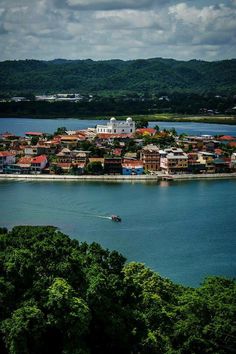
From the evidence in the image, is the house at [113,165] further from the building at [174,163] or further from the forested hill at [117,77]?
the forested hill at [117,77]

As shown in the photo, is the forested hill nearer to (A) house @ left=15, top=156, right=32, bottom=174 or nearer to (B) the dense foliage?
(A) house @ left=15, top=156, right=32, bottom=174

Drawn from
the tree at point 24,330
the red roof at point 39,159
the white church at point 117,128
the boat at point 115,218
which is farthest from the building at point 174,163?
the tree at point 24,330

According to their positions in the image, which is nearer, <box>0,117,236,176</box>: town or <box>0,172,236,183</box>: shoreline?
<box>0,172,236,183</box>: shoreline

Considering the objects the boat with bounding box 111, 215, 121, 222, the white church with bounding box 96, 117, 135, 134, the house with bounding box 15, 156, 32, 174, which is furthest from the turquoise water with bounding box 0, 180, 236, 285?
the white church with bounding box 96, 117, 135, 134

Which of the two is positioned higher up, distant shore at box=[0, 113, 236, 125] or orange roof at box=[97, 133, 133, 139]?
distant shore at box=[0, 113, 236, 125]

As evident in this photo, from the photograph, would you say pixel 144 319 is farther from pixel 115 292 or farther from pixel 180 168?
pixel 180 168

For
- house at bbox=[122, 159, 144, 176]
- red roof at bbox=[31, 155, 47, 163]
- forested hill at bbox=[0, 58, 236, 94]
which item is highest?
forested hill at bbox=[0, 58, 236, 94]

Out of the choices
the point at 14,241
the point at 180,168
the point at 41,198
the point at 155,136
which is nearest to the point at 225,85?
the point at 155,136
